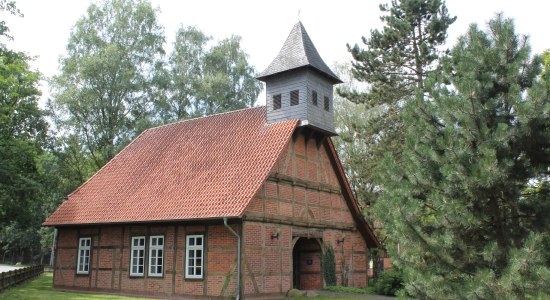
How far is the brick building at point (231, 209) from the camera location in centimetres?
1677

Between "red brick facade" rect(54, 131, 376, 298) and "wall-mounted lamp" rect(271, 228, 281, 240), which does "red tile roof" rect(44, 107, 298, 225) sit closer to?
"red brick facade" rect(54, 131, 376, 298)

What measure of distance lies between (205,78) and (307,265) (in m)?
18.7

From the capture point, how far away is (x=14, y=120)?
24.8m

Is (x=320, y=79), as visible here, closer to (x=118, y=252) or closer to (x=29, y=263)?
(x=118, y=252)

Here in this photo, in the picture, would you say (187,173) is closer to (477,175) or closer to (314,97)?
(314,97)

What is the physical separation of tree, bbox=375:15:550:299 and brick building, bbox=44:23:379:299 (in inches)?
315

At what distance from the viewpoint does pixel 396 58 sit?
22375mm

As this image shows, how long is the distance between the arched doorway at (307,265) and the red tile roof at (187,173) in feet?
13.9

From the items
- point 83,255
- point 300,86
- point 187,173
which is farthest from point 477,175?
point 83,255

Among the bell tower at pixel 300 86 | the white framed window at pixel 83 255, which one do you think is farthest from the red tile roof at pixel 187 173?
the white framed window at pixel 83 255

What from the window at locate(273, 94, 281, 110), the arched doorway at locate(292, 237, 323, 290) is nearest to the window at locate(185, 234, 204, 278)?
the arched doorway at locate(292, 237, 323, 290)

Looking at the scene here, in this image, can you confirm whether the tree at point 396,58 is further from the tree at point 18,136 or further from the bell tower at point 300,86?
the tree at point 18,136

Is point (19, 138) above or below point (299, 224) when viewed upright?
above

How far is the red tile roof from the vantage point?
56.5ft
